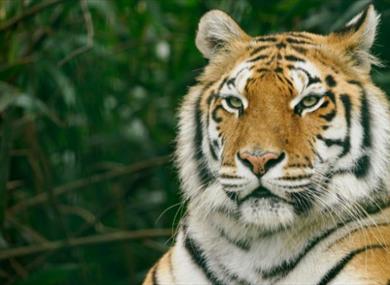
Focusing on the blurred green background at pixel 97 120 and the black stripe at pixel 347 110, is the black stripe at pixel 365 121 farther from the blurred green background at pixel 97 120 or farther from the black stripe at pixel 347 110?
the blurred green background at pixel 97 120

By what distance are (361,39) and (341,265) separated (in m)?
0.86

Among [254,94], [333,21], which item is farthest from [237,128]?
[333,21]

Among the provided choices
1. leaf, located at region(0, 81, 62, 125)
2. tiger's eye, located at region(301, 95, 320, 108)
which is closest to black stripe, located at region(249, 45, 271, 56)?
tiger's eye, located at region(301, 95, 320, 108)

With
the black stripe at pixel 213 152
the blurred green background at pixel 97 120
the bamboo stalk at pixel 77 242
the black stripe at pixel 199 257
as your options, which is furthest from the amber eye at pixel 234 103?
the bamboo stalk at pixel 77 242

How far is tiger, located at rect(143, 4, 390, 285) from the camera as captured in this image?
3.47m

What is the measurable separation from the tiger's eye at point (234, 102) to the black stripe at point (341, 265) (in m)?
0.63

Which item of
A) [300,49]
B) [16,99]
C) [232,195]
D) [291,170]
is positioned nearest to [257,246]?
[232,195]

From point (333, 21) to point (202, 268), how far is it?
8.16ft

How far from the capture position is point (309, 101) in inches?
142

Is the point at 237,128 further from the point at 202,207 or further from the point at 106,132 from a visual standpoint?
the point at 106,132

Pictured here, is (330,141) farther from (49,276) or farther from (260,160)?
(49,276)

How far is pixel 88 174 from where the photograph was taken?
6574 millimetres

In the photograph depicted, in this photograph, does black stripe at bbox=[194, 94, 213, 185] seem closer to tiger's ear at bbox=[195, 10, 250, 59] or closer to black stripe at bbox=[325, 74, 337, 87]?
tiger's ear at bbox=[195, 10, 250, 59]

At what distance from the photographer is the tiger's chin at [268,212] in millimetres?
3459
